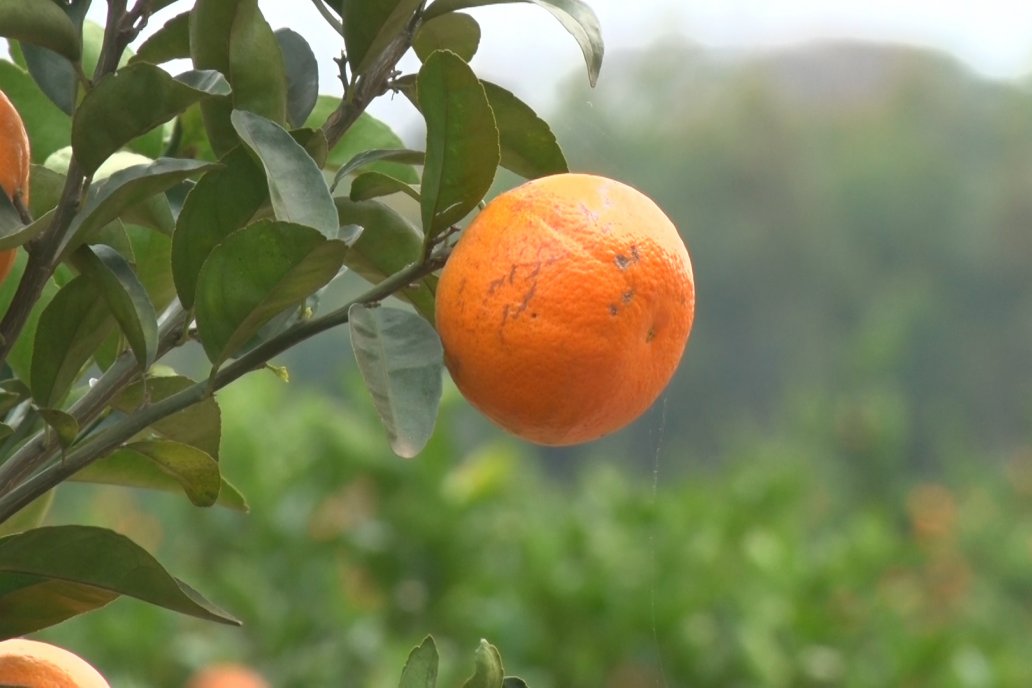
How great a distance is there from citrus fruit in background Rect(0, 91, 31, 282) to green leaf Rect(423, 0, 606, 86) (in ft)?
0.46

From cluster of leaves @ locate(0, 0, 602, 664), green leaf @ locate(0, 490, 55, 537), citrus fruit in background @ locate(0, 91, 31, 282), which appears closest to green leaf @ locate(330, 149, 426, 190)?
cluster of leaves @ locate(0, 0, 602, 664)

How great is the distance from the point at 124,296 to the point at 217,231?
37mm

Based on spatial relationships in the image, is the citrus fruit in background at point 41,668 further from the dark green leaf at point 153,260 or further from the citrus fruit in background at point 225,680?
the citrus fruit in background at point 225,680

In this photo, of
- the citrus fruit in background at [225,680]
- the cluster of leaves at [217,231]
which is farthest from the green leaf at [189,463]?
the citrus fruit in background at [225,680]

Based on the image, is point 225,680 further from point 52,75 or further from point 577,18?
point 577,18

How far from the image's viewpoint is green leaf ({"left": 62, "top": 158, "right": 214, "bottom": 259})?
0.43 m

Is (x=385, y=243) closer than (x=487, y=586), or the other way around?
(x=385, y=243)

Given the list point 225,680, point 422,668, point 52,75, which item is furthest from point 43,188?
point 225,680

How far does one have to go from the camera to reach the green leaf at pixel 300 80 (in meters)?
0.52

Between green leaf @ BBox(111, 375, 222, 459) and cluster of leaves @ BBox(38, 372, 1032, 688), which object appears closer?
green leaf @ BBox(111, 375, 222, 459)

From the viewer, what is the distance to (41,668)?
19.5 inches

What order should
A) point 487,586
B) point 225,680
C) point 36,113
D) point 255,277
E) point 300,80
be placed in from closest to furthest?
point 255,277 < point 300,80 < point 36,113 < point 225,680 < point 487,586

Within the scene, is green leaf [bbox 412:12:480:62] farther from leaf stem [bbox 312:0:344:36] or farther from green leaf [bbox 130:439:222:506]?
green leaf [bbox 130:439:222:506]

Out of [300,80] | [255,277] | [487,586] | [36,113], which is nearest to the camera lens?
[255,277]
